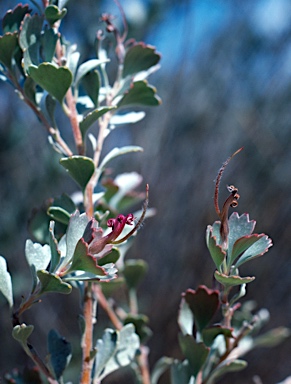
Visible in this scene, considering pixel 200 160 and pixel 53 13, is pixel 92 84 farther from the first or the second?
pixel 200 160

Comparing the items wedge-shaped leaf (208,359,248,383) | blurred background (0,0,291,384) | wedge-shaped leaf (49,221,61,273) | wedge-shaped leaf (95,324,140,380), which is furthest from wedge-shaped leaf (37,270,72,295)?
blurred background (0,0,291,384)

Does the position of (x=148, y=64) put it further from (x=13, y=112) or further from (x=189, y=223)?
(x=189, y=223)

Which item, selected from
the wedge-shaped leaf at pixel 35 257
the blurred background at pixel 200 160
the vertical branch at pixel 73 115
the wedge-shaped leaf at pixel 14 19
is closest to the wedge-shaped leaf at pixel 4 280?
the wedge-shaped leaf at pixel 35 257

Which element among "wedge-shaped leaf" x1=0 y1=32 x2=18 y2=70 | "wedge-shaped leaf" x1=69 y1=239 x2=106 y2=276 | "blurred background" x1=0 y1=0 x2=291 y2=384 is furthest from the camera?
"blurred background" x1=0 y1=0 x2=291 y2=384

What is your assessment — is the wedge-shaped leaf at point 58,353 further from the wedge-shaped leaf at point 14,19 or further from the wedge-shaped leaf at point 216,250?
the wedge-shaped leaf at point 14,19

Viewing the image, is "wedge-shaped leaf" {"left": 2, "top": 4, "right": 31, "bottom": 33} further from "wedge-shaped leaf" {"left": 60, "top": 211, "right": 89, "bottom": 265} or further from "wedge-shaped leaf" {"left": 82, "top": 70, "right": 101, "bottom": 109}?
"wedge-shaped leaf" {"left": 60, "top": 211, "right": 89, "bottom": 265}

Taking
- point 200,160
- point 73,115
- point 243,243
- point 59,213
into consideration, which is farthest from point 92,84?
point 200,160
